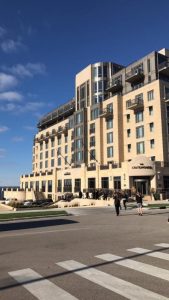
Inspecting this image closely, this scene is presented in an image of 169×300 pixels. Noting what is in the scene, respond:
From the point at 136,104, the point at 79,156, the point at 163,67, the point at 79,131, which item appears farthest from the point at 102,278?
the point at 79,131

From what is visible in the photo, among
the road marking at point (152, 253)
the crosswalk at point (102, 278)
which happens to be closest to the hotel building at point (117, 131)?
the road marking at point (152, 253)

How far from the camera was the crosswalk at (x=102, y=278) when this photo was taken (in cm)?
578

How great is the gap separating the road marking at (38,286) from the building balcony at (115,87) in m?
64.7

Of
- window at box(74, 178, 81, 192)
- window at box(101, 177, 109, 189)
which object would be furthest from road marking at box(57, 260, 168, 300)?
window at box(74, 178, 81, 192)

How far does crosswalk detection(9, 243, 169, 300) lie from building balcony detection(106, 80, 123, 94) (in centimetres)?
6272

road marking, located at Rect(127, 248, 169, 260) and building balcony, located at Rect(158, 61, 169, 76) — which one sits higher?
building balcony, located at Rect(158, 61, 169, 76)

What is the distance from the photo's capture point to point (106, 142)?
68.2m

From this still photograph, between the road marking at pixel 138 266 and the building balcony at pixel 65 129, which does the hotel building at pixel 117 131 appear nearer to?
the building balcony at pixel 65 129

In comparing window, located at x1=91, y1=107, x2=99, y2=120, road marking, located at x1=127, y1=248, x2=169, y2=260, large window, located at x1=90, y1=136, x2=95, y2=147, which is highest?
window, located at x1=91, y1=107, x2=99, y2=120

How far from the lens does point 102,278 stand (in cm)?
681

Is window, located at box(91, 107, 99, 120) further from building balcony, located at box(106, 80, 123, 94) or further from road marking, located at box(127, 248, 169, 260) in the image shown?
road marking, located at box(127, 248, 169, 260)

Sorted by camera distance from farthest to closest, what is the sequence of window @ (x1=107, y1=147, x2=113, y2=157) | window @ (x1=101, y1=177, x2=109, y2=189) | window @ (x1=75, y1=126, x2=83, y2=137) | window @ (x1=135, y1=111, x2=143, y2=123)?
window @ (x1=75, y1=126, x2=83, y2=137)
window @ (x1=107, y1=147, x2=113, y2=157)
window @ (x1=135, y1=111, x2=143, y2=123)
window @ (x1=101, y1=177, x2=109, y2=189)

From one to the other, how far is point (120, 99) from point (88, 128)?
11889 mm

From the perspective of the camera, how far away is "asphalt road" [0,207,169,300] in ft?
19.5
